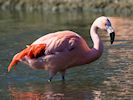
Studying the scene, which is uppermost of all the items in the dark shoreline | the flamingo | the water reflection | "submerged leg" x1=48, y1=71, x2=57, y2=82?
the dark shoreline

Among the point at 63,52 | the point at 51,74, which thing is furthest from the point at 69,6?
the point at 63,52

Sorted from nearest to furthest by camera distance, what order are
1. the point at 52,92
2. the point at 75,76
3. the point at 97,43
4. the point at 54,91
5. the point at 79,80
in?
the point at 52,92 → the point at 54,91 → the point at 97,43 → the point at 79,80 → the point at 75,76

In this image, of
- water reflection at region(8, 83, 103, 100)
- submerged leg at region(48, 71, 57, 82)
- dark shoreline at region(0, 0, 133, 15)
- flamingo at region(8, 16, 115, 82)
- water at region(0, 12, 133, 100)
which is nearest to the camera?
water reflection at region(8, 83, 103, 100)

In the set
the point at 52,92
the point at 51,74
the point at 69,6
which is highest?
the point at 69,6

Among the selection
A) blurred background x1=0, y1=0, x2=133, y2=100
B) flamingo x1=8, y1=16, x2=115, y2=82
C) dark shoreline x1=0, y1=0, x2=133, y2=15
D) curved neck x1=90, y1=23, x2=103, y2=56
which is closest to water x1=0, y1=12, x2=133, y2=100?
blurred background x1=0, y1=0, x2=133, y2=100

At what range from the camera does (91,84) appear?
12.9 meters

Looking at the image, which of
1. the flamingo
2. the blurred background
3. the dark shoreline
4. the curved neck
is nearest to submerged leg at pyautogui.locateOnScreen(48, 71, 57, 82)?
the flamingo

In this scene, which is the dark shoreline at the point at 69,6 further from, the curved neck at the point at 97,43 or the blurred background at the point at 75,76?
the curved neck at the point at 97,43

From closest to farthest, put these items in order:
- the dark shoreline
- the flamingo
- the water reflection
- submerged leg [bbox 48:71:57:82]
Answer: the water reflection < the flamingo < submerged leg [bbox 48:71:57:82] < the dark shoreline

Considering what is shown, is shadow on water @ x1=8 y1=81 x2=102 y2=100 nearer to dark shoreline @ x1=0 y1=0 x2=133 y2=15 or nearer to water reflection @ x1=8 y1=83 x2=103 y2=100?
water reflection @ x1=8 y1=83 x2=103 y2=100

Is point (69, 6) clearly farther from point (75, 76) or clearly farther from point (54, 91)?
Answer: point (54, 91)

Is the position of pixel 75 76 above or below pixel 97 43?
below

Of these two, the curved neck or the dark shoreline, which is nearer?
the curved neck

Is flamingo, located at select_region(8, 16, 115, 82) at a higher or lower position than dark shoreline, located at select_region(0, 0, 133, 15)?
lower
